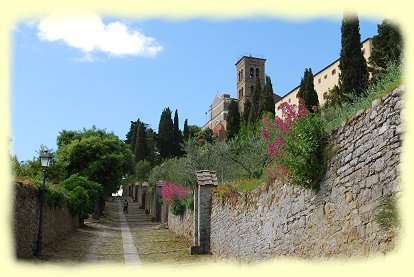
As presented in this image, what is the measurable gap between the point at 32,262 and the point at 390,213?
1019cm

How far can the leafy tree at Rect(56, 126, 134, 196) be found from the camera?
1377 inches

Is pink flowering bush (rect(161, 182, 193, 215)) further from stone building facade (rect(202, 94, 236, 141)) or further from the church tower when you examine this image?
the church tower

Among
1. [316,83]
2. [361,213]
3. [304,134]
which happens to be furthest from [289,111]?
[316,83]

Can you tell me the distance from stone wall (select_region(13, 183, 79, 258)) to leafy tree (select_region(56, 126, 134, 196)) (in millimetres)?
16463

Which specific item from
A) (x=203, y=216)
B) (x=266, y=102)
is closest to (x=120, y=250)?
(x=203, y=216)

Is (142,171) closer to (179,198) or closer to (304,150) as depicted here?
(179,198)

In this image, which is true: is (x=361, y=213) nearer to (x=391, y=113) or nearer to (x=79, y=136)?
(x=391, y=113)

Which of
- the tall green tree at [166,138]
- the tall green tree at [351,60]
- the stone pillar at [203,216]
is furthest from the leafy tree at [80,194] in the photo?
the tall green tree at [166,138]

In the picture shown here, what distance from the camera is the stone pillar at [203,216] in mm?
16672

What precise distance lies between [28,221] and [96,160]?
22061 mm

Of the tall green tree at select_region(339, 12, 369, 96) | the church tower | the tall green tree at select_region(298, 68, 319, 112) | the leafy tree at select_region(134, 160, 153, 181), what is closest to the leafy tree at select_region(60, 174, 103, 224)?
the tall green tree at select_region(339, 12, 369, 96)

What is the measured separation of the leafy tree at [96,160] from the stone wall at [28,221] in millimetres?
16463

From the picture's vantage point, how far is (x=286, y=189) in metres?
8.84

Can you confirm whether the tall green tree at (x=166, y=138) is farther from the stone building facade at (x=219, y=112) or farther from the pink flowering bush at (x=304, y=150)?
the pink flowering bush at (x=304, y=150)
